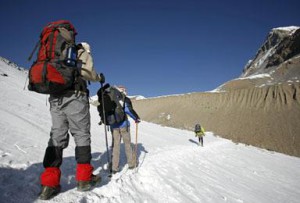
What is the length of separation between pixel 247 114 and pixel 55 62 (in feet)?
123

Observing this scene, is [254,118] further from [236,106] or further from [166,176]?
[166,176]

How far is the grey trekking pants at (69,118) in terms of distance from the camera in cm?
312

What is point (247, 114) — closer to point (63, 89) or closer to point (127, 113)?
point (127, 113)

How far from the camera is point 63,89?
3.01 metres

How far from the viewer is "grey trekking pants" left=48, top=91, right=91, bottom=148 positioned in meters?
3.12

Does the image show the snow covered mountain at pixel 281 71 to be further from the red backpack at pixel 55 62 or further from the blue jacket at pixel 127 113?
the red backpack at pixel 55 62

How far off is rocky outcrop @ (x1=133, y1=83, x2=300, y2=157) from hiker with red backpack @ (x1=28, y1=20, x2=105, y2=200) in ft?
80.3

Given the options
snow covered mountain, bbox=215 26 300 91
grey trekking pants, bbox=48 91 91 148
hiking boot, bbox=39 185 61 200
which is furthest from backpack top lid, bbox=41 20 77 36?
snow covered mountain, bbox=215 26 300 91

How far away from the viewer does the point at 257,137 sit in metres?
27.9

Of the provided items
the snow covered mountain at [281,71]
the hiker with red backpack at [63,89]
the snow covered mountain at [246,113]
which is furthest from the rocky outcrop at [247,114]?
the hiker with red backpack at [63,89]

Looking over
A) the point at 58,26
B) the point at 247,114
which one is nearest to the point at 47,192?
the point at 58,26

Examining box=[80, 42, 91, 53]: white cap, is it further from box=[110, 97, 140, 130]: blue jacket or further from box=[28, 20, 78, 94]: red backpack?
box=[110, 97, 140, 130]: blue jacket

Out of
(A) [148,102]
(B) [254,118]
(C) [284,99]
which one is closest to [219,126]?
(B) [254,118]

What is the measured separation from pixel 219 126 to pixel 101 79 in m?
33.7
